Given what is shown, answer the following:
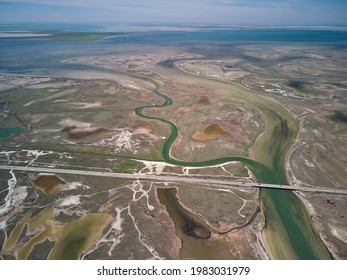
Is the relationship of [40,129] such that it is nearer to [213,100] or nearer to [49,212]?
[49,212]

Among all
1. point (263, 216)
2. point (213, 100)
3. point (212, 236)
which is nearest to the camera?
point (212, 236)

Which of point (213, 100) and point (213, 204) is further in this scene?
point (213, 100)

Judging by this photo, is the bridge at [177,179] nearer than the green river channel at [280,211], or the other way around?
the green river channel at [280,211]

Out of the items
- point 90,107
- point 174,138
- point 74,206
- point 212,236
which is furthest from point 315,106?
point 74,206

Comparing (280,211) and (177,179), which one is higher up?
(177,179)

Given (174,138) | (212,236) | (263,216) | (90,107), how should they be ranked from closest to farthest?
1. (212,236)
2. (263,216)
3. (174,138)
4. (90,107)

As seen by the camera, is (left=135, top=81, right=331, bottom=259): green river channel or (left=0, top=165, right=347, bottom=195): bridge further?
(left=0, top=165, right=347, bottom=195): bridge

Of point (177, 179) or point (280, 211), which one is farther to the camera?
point (177, 179)
